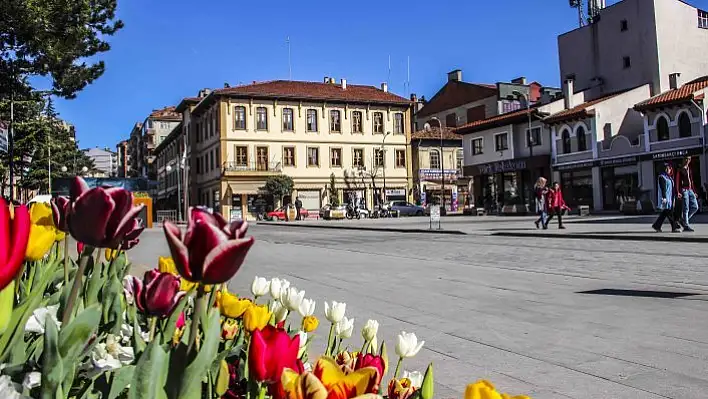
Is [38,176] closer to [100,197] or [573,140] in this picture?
[573,140]

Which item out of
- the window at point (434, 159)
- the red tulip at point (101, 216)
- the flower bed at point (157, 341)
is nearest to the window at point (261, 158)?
the window at point (434, 159)

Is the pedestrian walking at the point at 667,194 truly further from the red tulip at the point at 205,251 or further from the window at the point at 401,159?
the window at the point at 401,159

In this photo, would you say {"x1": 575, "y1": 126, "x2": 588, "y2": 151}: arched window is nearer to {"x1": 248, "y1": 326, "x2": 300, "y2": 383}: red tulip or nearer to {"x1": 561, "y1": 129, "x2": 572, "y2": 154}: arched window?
{"x1": 561, "y1": 129, "x2": 572, "y2": 154}: arched window

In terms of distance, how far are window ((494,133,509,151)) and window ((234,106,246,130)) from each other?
22193 millimetres

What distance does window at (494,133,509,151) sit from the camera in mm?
44625

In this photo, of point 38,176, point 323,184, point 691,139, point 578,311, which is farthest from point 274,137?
point 578,311

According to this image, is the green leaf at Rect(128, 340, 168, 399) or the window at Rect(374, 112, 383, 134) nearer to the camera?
the green leaf at Rect(128, 340, 168, 399)

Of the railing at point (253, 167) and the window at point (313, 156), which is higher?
the window at point (313, 156)

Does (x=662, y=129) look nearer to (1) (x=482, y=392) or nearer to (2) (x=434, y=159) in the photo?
(2) (x=434, y=159)

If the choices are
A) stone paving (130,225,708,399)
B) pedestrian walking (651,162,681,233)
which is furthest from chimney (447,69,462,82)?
stone paving (130,225,708,399)

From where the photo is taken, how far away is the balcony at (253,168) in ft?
171

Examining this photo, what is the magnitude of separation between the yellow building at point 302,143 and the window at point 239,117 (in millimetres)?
44

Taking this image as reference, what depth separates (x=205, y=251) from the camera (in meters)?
0.98

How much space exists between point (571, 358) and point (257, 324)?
2976 mm
